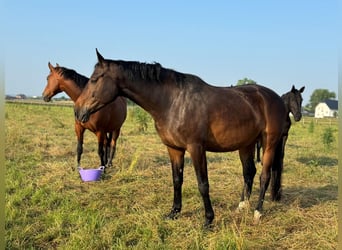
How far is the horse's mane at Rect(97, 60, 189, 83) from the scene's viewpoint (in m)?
4.00

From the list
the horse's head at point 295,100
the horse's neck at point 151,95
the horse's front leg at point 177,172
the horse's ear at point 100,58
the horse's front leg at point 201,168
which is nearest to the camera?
the horse's ear at point 100,58

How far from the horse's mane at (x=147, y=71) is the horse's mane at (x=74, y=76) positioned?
3054 mm

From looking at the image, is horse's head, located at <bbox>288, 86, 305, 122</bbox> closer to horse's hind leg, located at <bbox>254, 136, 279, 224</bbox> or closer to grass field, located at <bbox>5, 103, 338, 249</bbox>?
grass field, located at <bbox>5, 103, 338, 249</bbox>

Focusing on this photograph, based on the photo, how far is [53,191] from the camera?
532 centimetres

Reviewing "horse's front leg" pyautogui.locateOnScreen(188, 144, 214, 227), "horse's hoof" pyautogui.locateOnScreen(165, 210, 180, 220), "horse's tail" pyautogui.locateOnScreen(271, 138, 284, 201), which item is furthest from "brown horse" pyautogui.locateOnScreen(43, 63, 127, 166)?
"horse's tail" pyautogui.locateOnScreen(271, 138, 284, 201)

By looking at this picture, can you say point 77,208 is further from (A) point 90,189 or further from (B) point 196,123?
(B) point 196,123

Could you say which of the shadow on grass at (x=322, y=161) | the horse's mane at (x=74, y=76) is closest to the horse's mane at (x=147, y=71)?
the horse's mane at (x=74, y=76)

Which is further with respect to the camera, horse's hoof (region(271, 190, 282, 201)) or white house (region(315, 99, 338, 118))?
white house (region(315, 99, 338, 118))

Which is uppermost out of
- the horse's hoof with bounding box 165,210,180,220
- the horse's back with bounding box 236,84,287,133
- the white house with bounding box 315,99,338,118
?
the white house with bounding box 315,99,338,118

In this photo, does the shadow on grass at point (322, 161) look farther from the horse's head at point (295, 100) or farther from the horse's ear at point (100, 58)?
the horse's ear at point (100, 58)

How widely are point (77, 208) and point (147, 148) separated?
6.28 meters

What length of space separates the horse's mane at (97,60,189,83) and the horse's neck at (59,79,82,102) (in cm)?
299

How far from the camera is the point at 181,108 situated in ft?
13.1

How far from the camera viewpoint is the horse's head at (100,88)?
12.8 ft
